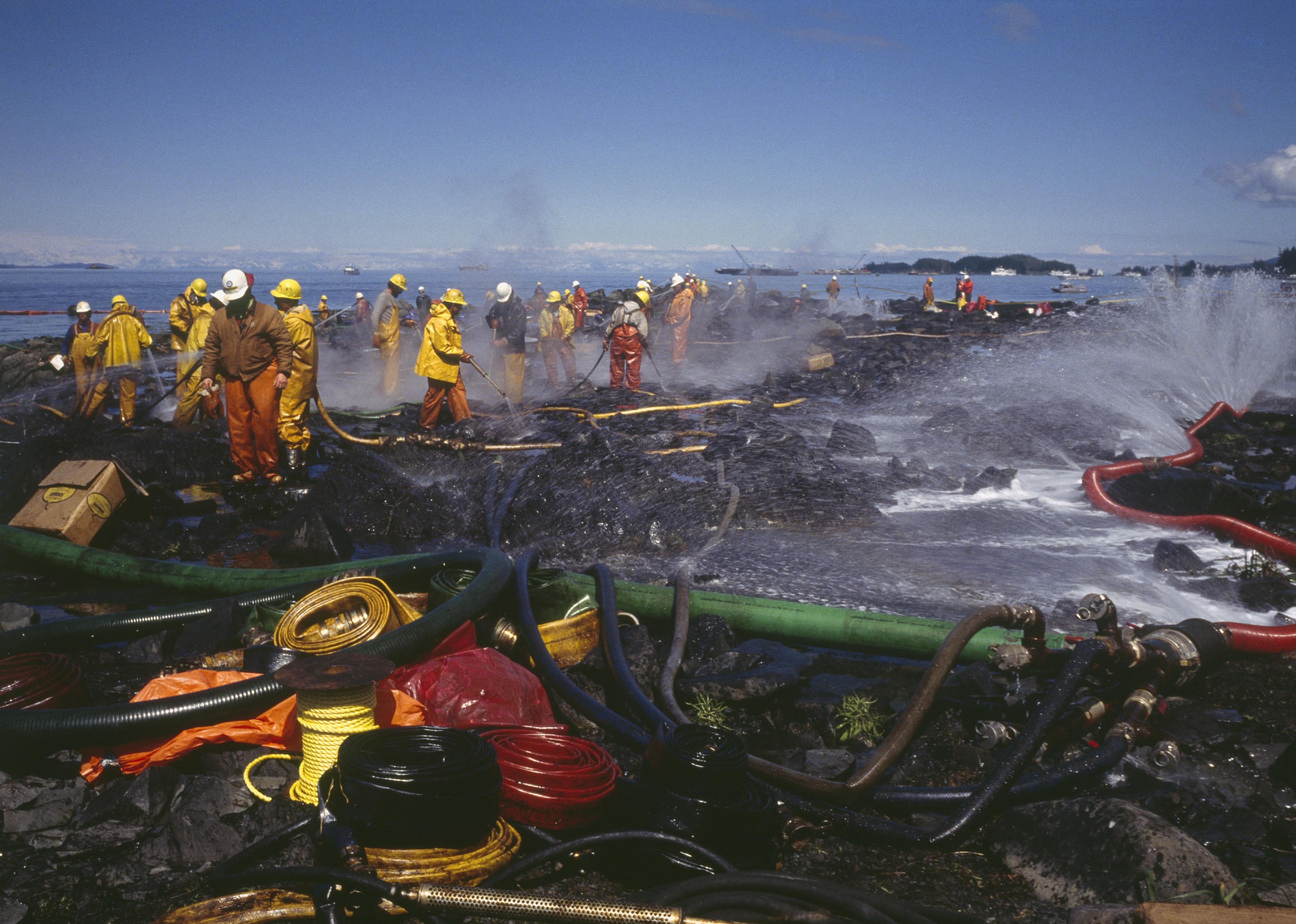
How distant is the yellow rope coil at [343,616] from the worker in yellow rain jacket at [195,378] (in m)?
8.39

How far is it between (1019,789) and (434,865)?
2.34 metres

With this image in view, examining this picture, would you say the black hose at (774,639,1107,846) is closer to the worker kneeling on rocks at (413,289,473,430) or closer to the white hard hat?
the white hard hat

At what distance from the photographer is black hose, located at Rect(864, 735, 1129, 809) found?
328 centimetres

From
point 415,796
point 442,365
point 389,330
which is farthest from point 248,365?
point 415,796

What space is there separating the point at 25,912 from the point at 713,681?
311 centimetres

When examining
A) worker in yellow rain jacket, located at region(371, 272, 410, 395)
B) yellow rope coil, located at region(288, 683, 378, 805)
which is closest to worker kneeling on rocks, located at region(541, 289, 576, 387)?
worker in yellow rain jacket, located at region(371, 272, 410, 395)

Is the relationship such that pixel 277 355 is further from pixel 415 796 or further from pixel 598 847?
pixel 598 847

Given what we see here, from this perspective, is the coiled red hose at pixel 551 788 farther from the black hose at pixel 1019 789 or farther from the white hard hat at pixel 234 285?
the white hard hat at pixel 234 285

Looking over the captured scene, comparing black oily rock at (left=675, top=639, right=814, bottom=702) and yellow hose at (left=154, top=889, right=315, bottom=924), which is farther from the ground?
yellow hose at (left=154, top=889, right=315, bottom=924)

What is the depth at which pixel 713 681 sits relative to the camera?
14.9 ft

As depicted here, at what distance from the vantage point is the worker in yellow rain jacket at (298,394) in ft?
31.7

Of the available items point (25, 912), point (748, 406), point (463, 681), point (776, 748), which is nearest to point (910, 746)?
point (776, 748)

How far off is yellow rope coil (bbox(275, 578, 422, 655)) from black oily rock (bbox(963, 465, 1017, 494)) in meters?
7.59

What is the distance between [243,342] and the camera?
9008mm
